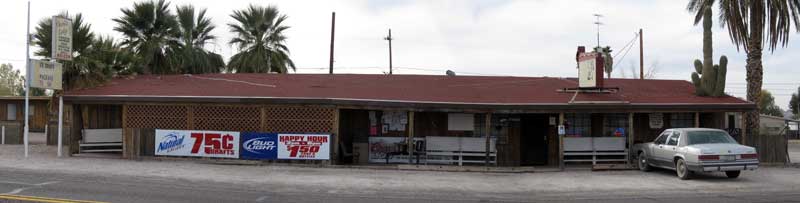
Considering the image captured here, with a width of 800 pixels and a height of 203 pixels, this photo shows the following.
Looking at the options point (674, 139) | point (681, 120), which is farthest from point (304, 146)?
point (681, 120)

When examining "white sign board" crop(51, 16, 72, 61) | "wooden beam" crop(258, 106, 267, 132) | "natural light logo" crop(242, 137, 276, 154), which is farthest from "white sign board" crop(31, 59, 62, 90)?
"wooden beam" crop(258, 106, 267, 132)

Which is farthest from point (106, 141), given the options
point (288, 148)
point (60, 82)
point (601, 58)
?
point (601, 58)

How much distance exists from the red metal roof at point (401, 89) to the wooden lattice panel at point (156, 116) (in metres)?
0.46

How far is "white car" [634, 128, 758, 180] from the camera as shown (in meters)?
15.1

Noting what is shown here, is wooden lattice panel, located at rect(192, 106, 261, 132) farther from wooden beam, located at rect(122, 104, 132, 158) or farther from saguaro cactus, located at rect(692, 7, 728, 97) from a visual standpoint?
saguaro cactus, located at rect(692, 7, 728, 97)

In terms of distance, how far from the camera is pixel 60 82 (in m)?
19.8

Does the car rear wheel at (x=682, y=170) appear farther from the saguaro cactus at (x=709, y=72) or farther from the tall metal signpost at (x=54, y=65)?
the tall metal signpost at (x=54, y=65)

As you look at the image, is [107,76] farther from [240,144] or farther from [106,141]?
[240,144]

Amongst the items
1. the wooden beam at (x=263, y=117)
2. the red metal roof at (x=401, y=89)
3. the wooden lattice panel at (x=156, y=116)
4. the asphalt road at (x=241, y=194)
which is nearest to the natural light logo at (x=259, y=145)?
the wooden beam at (x=263, y=117)

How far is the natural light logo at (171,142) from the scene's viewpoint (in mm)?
18969

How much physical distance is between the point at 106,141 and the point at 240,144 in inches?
203

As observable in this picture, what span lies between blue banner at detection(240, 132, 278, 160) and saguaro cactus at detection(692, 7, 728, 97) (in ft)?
44.7

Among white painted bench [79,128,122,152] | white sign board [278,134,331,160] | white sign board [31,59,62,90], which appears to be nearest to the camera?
white sign board [278,134,331,160]

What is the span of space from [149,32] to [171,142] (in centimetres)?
904
